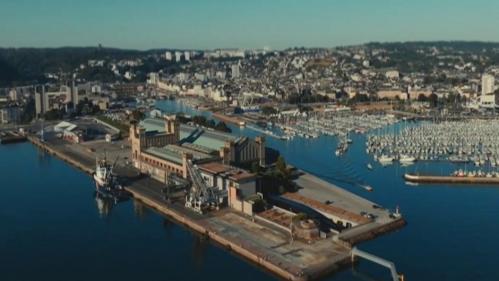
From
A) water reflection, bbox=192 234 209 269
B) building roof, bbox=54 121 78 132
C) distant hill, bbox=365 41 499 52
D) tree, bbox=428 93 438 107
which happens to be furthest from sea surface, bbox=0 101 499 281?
distant hill, bbox=365 41 499 52

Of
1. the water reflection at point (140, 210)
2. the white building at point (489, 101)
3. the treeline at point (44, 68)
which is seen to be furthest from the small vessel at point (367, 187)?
the treeline at point (44, 68)

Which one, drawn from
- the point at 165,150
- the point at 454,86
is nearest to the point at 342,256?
the point at 165,150

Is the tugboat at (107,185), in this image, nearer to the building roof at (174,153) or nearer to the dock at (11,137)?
the building roof at (174,153)

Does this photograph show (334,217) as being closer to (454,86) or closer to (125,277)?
(125,277)

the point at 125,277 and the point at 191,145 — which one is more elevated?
the point at 191,145

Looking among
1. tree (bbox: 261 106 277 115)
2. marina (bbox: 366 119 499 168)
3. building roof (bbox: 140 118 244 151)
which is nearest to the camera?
→ building roof (bbox: 140 118 244 151)

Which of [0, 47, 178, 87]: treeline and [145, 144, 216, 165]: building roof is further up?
[0, 47, 178, 87]: treeline

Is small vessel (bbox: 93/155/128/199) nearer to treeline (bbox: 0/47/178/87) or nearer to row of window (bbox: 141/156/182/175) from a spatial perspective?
row of window (bbox: 141/156/182/175)

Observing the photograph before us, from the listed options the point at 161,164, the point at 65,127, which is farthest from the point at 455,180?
the point at 65,127

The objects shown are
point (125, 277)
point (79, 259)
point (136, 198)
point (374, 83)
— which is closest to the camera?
point (125, 277)
